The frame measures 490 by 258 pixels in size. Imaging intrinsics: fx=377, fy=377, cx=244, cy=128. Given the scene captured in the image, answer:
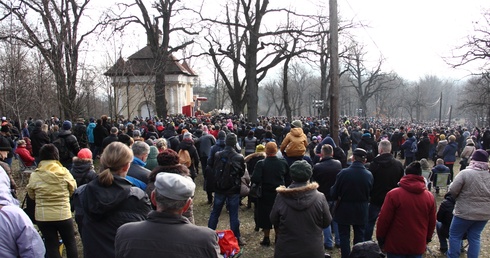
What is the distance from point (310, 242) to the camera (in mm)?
4152

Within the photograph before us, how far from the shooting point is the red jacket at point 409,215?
14.3 feet

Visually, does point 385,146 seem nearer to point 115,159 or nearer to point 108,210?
point 115,159

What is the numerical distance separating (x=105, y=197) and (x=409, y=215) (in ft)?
10.9

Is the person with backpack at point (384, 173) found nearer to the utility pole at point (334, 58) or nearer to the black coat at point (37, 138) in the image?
the utility pole at point (334, 58)

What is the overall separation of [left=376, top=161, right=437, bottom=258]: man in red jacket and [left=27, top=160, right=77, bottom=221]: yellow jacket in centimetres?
402

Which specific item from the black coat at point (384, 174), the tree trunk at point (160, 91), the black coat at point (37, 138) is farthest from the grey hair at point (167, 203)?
the tree trunk at point (160, 91)

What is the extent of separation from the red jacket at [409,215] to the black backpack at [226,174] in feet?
8.89

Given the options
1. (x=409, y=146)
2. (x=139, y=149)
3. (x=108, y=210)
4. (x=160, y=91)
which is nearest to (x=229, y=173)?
(x=139, y=149)

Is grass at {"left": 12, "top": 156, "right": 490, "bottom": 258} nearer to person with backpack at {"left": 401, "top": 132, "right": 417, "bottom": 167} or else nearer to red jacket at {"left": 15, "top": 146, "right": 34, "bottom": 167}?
red jacket at {"left": 15, "top": 146, "right": 34, "bottom": 167}

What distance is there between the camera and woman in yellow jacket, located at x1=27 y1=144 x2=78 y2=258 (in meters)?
4.76

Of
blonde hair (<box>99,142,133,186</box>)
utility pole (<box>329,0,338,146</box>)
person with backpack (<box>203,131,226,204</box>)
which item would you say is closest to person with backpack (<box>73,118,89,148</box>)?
person with backpack (<box>203,131,226,204</box>)

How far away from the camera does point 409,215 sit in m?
4.36

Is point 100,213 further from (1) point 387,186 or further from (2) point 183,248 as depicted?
(1) point 387,186

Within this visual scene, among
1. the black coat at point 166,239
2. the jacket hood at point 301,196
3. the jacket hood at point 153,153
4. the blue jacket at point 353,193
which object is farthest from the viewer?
the jacket hood at point 153,153
